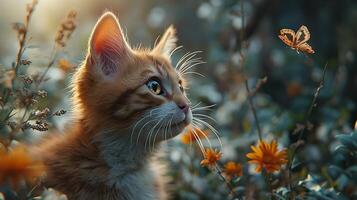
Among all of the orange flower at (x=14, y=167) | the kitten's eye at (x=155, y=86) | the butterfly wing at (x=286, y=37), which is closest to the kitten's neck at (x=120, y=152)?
the kitten's eye at (x=155, y=86)

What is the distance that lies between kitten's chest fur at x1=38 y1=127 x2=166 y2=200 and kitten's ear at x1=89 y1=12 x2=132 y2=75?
329mm

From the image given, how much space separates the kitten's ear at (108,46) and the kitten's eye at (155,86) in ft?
0.56

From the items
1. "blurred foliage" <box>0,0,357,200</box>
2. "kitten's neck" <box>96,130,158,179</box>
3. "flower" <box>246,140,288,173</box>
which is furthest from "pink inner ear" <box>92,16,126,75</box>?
"flower" <box>246,140,288,173</box>

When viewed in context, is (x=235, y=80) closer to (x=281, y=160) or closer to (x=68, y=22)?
(x=281, y=160)

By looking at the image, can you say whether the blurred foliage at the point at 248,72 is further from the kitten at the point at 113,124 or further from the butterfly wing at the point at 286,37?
the butterfly wing at the point at 286,37

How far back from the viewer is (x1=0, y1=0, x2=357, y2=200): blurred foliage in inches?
138

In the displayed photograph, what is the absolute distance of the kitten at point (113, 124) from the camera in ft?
8.55

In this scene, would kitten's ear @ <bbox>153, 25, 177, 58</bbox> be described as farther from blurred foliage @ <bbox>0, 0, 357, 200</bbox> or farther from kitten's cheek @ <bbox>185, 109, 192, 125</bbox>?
kitten's cheek @ <bbox>185, 109, 192, 125</bbox>

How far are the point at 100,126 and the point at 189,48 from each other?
3255mm

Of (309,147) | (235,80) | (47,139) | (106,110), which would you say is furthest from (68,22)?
(235,80)

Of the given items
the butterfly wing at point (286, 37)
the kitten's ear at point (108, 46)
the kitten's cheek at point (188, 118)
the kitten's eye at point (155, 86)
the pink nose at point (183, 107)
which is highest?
the kitten's ear at point (108, 46)

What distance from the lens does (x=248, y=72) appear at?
566 cm

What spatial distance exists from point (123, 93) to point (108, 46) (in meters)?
0.25

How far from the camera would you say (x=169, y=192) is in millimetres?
3285
